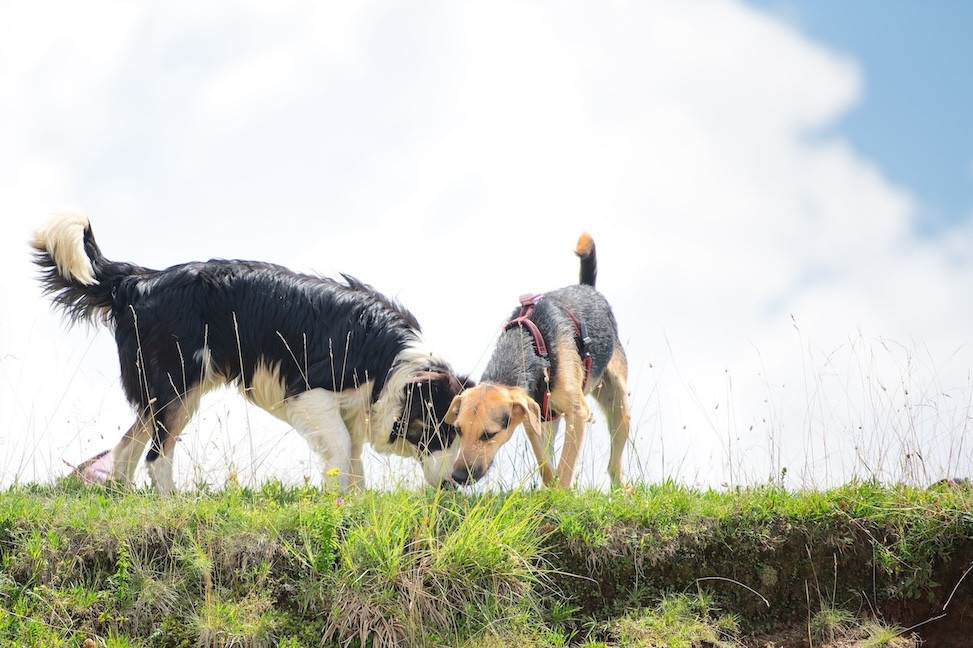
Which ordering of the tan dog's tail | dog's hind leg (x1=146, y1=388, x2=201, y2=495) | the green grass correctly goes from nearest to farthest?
the green grass < dog's hind leg (x1=146, y1=388, x2=201, y2=495) < the tan dog's tail

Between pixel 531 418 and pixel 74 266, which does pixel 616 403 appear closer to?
pixel 531 418

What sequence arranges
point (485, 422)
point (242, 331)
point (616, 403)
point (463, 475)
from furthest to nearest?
1. point (616, 403)
2. point (242, 331)
3. point (485, 422)
4. point (463, 475)

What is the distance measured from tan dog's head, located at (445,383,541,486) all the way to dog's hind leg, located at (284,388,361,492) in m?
0.99

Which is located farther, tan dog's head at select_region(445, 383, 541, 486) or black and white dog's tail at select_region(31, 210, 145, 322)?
black and white dog's tail at select_region(31, 210, 145, 322)

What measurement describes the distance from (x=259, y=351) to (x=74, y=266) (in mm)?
1466

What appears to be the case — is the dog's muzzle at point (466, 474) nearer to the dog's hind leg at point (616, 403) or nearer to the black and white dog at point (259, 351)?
the black and white dog at point (259, 351)

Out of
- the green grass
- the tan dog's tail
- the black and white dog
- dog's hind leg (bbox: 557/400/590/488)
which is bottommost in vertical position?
the green grass

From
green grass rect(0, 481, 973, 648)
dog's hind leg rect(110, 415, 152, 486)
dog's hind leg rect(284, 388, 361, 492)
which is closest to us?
green grass rect(0, 481, 973, 648)

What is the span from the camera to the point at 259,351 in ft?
23.4

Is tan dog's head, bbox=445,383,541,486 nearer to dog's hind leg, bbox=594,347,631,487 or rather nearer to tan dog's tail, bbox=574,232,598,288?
dog's hind leg, bbox=594,347,631,487

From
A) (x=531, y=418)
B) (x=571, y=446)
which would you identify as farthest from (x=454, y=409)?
(x=571, y=446)

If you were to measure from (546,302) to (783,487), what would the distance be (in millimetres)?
2266

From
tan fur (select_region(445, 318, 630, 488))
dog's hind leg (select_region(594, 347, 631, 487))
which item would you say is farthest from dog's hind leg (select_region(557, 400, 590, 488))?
dog's hind leg (select_region(594, 347, 631, 487))

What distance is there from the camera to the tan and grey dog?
241 inches
